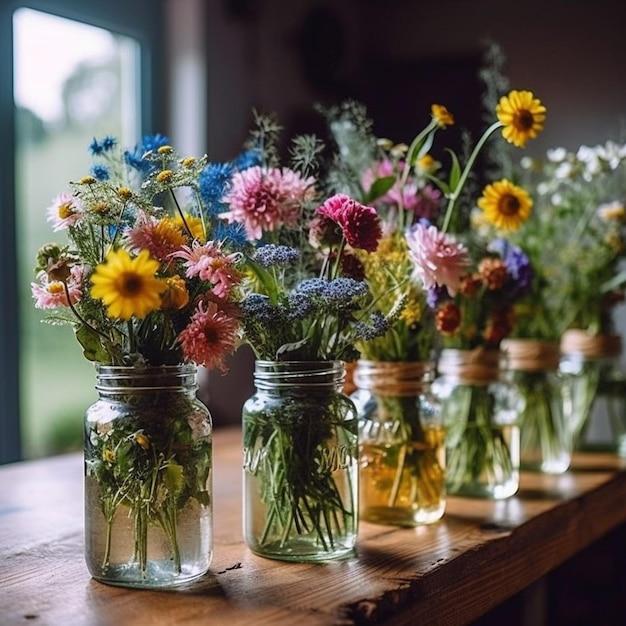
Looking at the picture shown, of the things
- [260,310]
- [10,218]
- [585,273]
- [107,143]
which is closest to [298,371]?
[260,310]

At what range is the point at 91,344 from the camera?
0.92 meters

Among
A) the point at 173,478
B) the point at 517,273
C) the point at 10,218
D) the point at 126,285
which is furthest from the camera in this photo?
the point at 10,218

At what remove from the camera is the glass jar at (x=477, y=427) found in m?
1.37

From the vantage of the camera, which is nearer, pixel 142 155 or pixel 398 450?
pixel 142 155

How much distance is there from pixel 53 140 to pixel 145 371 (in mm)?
1433

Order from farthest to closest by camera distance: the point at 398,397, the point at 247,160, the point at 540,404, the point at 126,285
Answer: the point at 540,404
the point at 398,397
the point at 247,160
the point at 126,285

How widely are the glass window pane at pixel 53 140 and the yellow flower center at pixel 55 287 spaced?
1.27 meters

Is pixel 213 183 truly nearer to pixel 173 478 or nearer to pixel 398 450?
pixel 173 478

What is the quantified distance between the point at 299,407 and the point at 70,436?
4.77 ft

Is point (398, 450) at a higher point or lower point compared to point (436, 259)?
lower

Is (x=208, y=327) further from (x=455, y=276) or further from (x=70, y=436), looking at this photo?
(x=70, y=436)

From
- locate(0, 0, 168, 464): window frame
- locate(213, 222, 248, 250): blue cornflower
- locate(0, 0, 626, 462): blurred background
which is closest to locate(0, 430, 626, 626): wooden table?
locate(213, 222, 248, 250): blue cornflower

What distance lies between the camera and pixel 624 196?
5.81 feet

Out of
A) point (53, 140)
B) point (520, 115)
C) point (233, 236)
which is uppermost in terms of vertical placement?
point (53, 140)
